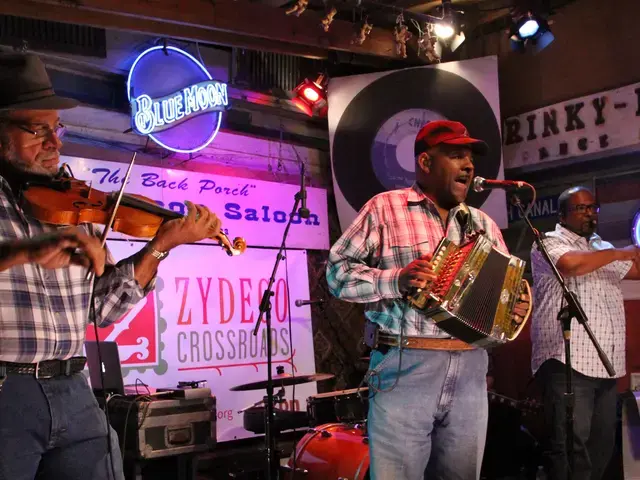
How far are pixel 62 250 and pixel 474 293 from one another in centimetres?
168

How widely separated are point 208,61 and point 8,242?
17.9ft

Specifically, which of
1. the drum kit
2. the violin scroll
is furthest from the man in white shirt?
the violin scroll

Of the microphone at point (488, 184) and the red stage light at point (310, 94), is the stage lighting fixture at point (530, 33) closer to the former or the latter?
the red stage light at point (310, 94)

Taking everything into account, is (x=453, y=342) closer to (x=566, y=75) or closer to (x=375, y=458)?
(x=375, y=458)

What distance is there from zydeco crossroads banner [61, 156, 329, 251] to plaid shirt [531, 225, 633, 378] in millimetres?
2849

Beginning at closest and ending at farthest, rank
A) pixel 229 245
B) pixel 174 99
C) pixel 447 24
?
1. pixel 229 245
2. pixel 174 99
3. pixel 447 24

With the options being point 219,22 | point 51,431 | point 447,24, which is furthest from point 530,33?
point 51,431

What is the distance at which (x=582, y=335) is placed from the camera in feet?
15.8

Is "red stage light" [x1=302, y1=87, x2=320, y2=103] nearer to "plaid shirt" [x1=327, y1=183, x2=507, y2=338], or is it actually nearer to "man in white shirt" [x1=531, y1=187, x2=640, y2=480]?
"man in white shirt" [x1=531, y1=187, x2=640, y2=480]

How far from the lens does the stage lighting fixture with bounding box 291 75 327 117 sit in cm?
745

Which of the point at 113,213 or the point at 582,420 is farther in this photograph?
the point at 582,420

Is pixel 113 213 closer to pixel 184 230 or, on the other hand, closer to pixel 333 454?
pixel 184 230

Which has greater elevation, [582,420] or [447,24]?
[447,24]

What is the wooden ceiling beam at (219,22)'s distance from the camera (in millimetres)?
5473
